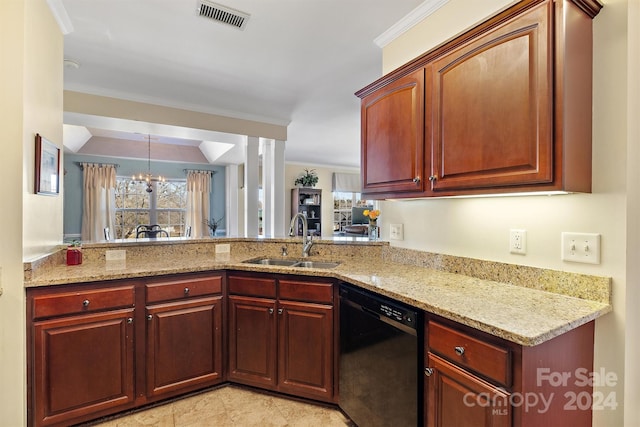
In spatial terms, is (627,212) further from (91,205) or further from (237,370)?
(91,205)

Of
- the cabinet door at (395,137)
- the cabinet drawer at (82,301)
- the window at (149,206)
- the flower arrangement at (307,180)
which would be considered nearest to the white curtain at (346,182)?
the flower arrangement at (307,180)

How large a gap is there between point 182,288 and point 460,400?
→ 1735mm

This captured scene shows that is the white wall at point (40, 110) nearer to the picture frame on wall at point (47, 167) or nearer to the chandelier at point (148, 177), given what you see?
the picture frame on wall at point (47, 167)

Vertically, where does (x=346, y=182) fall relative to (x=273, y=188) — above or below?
above

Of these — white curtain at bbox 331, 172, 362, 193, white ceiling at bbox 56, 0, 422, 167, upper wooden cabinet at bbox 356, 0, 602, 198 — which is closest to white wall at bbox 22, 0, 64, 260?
white ceiling at bbox 56, 0, 422, 167

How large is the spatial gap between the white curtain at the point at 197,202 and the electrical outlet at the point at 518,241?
696cm

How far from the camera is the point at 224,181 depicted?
7875 millimetres

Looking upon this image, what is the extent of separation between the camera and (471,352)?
1.16m

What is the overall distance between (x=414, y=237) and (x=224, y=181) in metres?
6.53

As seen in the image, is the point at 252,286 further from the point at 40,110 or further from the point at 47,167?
the point at 40,110

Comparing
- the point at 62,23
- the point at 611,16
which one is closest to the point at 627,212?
the point at 611,16

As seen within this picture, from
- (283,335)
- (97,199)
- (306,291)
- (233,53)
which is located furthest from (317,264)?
(97,199)

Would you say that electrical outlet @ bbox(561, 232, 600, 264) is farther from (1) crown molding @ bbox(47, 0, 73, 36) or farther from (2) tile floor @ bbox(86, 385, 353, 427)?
(1) crown molding @ bbox(47, 0, 73, 36)

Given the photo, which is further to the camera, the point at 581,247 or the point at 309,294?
the point at 309,294
